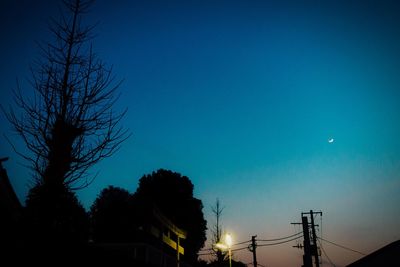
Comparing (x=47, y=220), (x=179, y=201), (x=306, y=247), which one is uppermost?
(x=179, y=201)

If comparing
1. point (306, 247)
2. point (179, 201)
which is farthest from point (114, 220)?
point (306, 247)

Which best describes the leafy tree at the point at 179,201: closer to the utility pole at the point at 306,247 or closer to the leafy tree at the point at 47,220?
the utility pole at the point at 306,247

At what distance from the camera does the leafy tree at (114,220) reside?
1381 inches

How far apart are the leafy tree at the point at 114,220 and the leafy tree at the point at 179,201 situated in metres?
2.15

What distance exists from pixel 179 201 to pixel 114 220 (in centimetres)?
772

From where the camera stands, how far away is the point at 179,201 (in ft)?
118

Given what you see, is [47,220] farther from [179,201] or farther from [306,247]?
[179,201]

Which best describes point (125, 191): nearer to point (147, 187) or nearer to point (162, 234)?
point (147, 187)

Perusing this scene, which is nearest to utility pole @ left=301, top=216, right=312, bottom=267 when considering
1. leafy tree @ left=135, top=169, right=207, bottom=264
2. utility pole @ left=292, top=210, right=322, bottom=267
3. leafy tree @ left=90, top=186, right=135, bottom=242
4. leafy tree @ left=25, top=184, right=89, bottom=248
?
utility pole @ left=292, top=210, right=322, bottom=267

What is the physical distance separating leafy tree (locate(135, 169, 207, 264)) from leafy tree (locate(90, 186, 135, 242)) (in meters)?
2.15

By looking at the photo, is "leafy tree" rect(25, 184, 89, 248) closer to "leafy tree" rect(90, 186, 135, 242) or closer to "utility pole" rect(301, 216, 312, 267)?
"utility pole" rect(301, 216, 312, 267)

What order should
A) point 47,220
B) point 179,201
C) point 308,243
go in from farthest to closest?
point 179,201 → point 308,243 → point 47,220

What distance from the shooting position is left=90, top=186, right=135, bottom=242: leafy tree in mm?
35088

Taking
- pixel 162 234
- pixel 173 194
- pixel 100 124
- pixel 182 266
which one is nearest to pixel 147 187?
pixel 173 194
